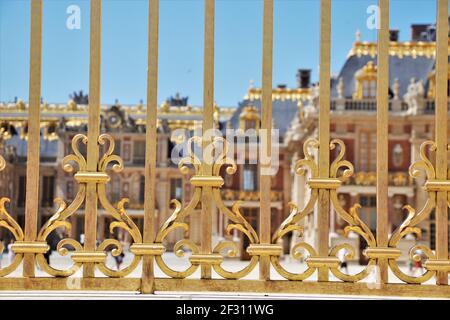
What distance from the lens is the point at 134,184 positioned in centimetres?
5197

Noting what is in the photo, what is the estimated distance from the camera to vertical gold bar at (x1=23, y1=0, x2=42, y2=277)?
447cm

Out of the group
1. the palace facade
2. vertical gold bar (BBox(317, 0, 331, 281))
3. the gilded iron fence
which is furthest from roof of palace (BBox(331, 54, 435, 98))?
the gilded iron fence

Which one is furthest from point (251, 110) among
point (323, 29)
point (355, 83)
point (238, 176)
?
point (323, 29)

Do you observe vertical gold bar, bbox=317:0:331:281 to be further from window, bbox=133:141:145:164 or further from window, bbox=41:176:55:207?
window, bbox=41:176:55:207

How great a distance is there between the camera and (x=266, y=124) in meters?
4.51

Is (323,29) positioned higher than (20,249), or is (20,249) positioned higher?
(323,29)

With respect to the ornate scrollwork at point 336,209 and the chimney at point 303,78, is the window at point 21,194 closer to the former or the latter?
the chimney at point 303,78

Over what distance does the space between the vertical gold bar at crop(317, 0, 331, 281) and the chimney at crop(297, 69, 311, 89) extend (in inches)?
1817

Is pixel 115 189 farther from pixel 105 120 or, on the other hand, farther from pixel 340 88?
pixel 340 88
